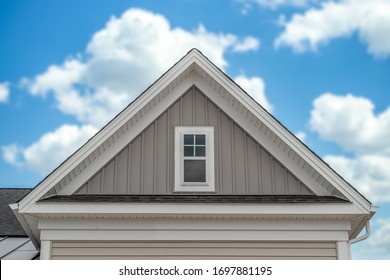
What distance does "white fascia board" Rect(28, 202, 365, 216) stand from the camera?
11.3 meters

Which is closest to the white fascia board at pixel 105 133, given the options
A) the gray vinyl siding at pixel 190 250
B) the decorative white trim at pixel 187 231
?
the decorative white trim at pixel 187 231

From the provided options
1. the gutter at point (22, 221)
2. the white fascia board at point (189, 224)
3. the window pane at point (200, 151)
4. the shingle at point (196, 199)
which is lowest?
the white fascia board at point (189, 224)

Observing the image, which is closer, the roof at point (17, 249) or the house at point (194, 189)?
the house at point (194, 189)

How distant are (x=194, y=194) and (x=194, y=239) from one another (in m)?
1.04

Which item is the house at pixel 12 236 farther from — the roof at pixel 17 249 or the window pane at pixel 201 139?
the window pane at pixel 201 139

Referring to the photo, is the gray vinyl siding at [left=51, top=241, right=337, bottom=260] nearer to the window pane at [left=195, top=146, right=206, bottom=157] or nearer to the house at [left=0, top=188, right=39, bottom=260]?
the window pane at [left=195, top=146, right=206, bottom=157]

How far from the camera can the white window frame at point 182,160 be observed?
12.2m

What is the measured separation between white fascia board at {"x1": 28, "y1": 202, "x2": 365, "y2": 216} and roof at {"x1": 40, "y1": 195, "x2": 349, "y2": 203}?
85 millimetres

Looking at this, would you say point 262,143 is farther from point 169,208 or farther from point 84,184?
point 84,184

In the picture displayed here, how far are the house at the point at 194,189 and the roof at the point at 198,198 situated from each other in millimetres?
22

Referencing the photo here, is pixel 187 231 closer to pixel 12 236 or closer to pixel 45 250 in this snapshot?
pixel 45 250
